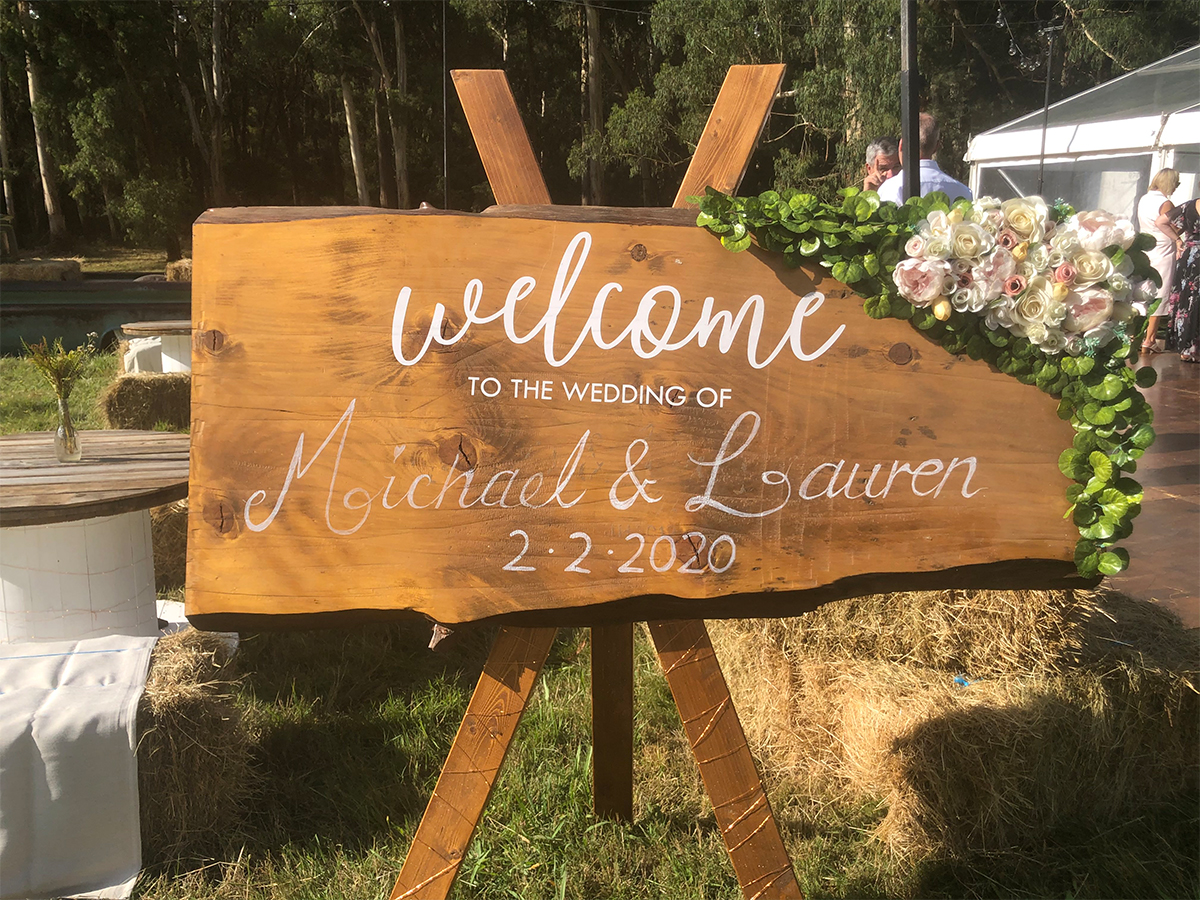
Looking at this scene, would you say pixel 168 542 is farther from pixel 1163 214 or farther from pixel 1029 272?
pixel 1163 214

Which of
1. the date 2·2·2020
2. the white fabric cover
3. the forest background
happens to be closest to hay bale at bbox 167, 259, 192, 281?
the forest background

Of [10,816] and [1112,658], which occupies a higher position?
[1112,658]

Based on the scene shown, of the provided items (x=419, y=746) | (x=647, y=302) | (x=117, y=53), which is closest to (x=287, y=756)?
(x=419, y=746)

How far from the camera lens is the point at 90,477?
268 cm

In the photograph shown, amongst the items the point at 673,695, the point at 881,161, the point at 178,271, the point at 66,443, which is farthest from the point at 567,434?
the point at 178,271

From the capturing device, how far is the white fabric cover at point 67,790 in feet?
6.61

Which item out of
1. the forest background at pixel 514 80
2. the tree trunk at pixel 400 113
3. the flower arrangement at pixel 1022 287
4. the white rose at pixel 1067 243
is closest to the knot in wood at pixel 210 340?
the flower arrangement at pixel 1022 287

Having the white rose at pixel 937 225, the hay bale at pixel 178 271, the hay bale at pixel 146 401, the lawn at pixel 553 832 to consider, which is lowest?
the hay bale at pixel 178 271

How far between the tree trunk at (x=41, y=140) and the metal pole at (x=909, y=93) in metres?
20.5

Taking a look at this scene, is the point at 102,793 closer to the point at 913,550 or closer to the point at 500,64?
the point at 913,550

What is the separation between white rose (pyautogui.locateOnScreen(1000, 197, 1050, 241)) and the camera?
1.52m

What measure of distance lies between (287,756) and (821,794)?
161 centimetres

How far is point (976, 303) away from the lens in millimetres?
1493

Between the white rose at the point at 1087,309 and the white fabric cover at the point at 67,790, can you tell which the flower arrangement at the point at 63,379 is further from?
the white rose at the point at 1087,309
